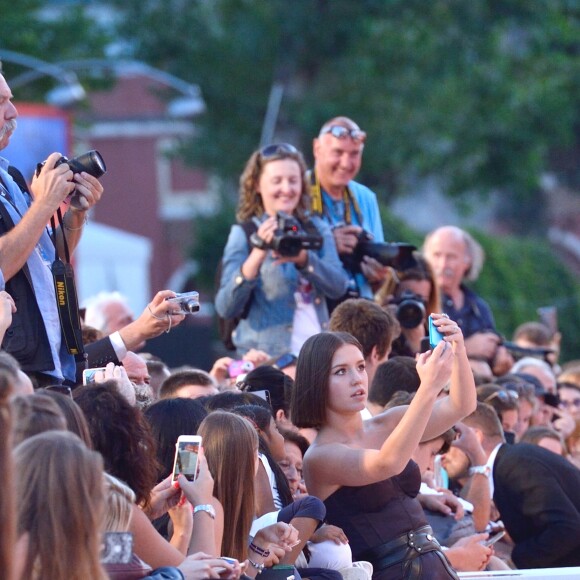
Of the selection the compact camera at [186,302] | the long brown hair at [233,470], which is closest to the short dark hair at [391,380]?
the compact camera at [186,302]

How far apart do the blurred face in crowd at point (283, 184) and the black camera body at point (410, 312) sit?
2.72ft

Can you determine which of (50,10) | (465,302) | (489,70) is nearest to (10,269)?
(465,302)

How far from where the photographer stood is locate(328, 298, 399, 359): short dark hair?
22.0 ft

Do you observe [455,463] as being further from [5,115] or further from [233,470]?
[5,115]

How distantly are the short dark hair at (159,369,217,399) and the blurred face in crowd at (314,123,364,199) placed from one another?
1.98 meters

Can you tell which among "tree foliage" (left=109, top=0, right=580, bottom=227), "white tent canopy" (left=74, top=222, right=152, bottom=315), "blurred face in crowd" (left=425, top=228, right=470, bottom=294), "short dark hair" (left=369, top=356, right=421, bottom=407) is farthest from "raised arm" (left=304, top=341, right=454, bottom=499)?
"tree foliage" (left=109, top=0, right=580, bottom=227)

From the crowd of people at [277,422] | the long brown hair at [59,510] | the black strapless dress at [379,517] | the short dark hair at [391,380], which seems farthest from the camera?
the short dark hair at [391,380]

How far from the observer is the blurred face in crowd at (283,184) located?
7578 millimetres

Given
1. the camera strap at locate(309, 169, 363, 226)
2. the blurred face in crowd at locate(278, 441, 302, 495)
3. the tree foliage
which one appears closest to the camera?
the blurred face in crowd at locate(278, 441, 302, 495)

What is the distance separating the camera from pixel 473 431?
7043mm

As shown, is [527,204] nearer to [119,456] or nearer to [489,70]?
[489,70]

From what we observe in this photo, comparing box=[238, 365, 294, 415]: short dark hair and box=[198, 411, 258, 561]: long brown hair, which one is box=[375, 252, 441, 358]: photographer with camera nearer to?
box=[238, 365, 294, 415]: short dark hair

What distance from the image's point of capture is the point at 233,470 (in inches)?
193

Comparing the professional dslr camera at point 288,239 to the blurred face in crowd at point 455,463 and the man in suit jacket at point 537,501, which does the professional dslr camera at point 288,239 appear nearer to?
the blurred face in crowd at point 455,463
